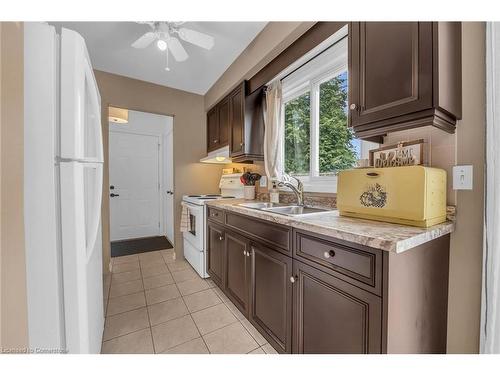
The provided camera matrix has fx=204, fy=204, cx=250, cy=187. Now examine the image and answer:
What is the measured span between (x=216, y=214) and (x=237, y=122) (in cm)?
110

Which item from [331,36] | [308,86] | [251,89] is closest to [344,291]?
[331,36]

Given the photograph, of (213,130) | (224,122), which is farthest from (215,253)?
(213,130)

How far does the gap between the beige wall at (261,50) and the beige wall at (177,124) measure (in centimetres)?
71

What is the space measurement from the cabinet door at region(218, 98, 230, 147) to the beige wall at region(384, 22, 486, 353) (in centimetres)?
209

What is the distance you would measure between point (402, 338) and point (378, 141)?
3.45ft

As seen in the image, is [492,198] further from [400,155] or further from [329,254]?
[329,254]

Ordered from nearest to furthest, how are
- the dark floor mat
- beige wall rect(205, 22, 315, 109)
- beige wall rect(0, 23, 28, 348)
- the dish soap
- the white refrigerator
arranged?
beige wall rect(0, 23, 28, 348) < the white refrigerator < beige wall rect(205, 22, 315, 109) < the dish soap < the dark floor mat

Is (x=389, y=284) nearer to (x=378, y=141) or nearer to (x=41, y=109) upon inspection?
(x=378, y=141)

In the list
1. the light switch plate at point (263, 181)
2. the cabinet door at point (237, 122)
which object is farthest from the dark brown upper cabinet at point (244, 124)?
the light switch plate at point (263, 181)

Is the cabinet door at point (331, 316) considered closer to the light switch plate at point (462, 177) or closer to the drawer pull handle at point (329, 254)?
the drawer pull handle at point (329, 254)

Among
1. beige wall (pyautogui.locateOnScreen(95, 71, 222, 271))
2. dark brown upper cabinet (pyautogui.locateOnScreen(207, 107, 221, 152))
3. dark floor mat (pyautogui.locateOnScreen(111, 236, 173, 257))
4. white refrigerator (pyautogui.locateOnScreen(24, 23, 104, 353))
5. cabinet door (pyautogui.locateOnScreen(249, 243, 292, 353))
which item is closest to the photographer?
white refrigerator (pyautogui.locateOnScreen(24, 23, 104, 353))

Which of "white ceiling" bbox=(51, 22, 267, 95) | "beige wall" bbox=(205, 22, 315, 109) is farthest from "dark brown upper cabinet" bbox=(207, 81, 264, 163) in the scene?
"white ceiling" bbox=(51, 22, 267, 95)

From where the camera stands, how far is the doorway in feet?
12.5

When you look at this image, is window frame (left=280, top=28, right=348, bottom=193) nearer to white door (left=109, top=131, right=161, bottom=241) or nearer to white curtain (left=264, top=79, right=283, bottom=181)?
white curtain (left=264, top=79, right=283, bottom=181)
